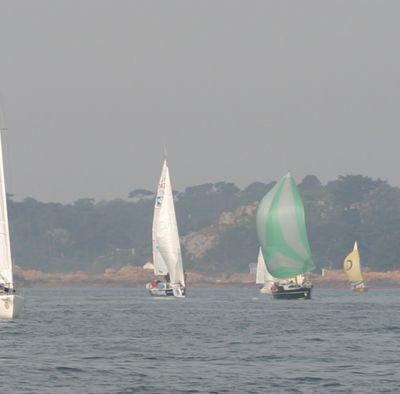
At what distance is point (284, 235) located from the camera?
103500 millimetres

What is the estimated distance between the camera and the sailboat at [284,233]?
10338 cm

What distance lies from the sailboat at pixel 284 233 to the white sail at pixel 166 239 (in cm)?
969

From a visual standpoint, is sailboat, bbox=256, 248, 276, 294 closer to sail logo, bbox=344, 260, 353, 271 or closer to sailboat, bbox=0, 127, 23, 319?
sail logo, bbox=344, 260, 353, 271

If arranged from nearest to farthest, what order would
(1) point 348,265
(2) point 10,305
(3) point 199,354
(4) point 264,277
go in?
(3) point 199,354
(2) point 10,305
(4) point 264,277
(1) point 348,265

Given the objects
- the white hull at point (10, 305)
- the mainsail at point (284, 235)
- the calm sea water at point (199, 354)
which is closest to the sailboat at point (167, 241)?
the mainsail at point (284, 235)

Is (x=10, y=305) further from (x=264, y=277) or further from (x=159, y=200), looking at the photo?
(x=264, y=277)

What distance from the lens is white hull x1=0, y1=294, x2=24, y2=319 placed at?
64.6m

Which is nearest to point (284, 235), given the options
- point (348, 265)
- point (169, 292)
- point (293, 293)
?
point (293, 293)

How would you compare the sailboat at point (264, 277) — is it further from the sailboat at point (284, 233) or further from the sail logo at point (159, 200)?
the sailboat at point (284, 233)

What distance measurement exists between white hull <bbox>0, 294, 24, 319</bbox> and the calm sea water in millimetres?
629

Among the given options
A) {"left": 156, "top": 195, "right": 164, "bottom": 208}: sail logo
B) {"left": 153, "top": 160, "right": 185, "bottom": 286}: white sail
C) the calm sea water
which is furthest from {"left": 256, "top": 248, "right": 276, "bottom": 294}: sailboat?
the calm sea water

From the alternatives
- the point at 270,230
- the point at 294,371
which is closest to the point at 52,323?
the point at 294,371

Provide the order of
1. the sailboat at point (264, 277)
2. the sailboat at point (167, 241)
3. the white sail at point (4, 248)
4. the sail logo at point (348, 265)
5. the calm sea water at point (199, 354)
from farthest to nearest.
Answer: the sail logo at point (348, 265)
the sailboat at point (264, 277)
the sailboat at point (167, 241)
the white sail at point (4, 248)
the calm sea water at point (199, 354)

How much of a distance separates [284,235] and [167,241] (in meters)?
12.7
